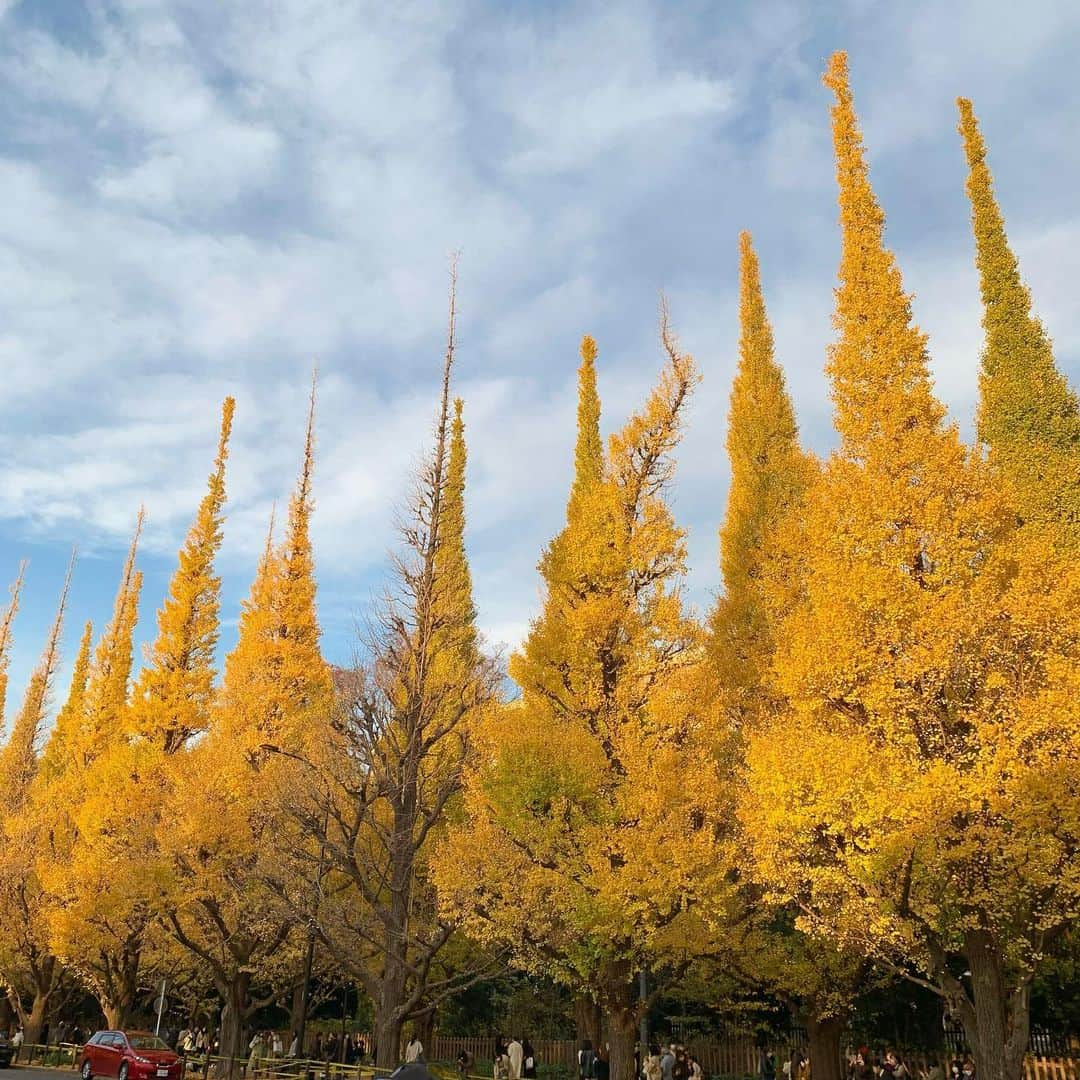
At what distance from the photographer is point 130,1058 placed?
20984 mm

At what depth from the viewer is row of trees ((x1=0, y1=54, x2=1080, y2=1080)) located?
505 inches

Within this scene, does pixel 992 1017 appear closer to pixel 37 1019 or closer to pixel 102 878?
pixel 102 878

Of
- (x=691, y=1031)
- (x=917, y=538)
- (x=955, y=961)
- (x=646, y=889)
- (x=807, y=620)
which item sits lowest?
(x=691, y=1031)

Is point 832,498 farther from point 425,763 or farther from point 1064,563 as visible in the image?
point 425,763

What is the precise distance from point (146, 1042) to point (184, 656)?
420 inches

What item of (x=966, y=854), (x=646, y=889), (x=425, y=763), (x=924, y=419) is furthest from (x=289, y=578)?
(x=966, y=854)

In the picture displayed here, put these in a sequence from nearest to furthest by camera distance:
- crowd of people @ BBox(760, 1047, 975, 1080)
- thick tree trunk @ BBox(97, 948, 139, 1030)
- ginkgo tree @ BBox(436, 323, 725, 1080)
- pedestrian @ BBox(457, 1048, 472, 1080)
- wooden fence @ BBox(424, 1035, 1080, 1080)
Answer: ginkgo tree @ BBox(436, 323, 725, 1080) < wooden fence @ BBox(424, 1035, 1080, 1080) < crowd of people @ BBox(760, 1047, 975, 1080) < pedestrian @ BBox(457, 1048, 472, 1080) < thick tree trunk @ BBox(97, 948, 139, 1030)

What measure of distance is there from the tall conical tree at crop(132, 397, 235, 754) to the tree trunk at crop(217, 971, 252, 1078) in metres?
7.34

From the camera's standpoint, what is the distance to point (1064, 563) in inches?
537

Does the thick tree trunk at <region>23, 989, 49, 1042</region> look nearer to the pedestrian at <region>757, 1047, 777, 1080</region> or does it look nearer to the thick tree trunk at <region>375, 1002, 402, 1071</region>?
the thick tree trunk at <region>375, 1002, 402, 1071</region>

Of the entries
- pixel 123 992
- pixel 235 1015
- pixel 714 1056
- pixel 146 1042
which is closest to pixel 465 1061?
pixel 235 1015

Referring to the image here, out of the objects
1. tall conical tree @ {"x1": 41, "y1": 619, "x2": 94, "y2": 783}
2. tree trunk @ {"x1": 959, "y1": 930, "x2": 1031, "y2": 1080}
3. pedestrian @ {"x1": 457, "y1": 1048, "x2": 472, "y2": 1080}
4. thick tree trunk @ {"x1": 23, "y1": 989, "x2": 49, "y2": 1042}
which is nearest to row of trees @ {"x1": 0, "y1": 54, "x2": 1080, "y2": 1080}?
tree trunk @ {"x1": 959, "y1": 930, "x2": 1031, "y2": 1080}

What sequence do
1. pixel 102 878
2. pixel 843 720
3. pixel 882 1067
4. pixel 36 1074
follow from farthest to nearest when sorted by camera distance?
pixel 102 878 < pixel 36 1074 < pixel 882 1067 < pixel 843 720

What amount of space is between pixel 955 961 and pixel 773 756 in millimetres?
8715
